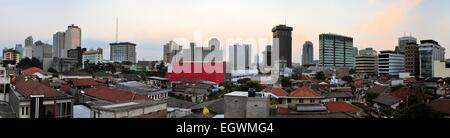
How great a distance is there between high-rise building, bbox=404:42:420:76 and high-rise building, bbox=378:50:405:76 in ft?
2.49

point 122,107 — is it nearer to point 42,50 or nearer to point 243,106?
point 243,106

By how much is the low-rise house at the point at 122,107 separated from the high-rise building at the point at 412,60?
1184 centimetres

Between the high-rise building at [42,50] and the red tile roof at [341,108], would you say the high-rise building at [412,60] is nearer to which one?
the red tile roof at [341,108]

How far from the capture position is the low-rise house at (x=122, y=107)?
324 cm

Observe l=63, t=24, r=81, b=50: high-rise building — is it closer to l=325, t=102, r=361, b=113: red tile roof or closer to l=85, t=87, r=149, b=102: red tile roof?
l=85, t=87, r=149, b=102: red tile roof

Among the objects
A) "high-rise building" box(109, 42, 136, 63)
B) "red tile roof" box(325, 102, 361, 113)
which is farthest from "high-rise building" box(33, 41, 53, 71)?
"red tile roof" box(325, 102, 361, 113)

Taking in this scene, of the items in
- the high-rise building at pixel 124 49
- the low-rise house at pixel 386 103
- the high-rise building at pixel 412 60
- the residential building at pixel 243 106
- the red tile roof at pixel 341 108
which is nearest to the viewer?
the residential building at pixel 243 106

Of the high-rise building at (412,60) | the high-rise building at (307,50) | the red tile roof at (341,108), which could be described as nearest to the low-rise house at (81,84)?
the high-rise building at (307,50)

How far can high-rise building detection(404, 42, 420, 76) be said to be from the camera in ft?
45.4
